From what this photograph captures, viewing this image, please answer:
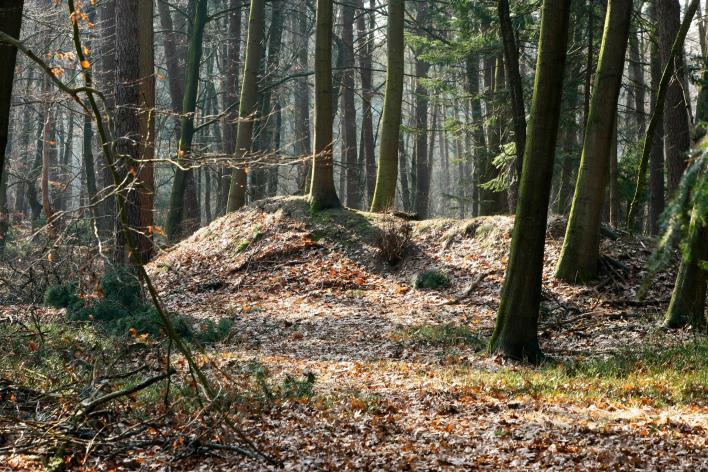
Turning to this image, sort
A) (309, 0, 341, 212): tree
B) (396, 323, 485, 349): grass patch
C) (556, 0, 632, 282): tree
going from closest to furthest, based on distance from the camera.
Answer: (396, 323, 485, 349): grass patch < (556, 0, 632, 282): tree < (309, 0, 341, 212): tree

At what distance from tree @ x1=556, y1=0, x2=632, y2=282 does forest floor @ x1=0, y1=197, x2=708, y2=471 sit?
453mm

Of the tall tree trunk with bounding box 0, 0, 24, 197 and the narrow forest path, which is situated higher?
the tall tree trunk with bounding box 0, 0, 24, 197

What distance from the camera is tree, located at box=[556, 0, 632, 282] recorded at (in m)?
11.6

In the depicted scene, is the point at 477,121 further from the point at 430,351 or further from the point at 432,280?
the point at 430,351

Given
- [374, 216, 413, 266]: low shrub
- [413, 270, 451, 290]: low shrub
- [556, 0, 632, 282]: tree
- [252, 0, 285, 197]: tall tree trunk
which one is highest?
[252, 0, 285, 197]: tall tree trunk

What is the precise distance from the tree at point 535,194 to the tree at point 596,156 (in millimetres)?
3372

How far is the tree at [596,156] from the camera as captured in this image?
11625 mm

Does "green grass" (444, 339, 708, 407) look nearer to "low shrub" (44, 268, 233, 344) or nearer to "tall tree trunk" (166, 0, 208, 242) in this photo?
"low shrub" (44, 268, 233, 344)

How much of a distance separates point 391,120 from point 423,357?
9072 millimetres

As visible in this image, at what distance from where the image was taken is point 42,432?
5.36 m

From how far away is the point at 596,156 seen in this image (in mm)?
12078

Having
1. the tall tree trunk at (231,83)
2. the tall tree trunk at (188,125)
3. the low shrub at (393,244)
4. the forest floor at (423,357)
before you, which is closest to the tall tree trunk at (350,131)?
the tall tree trunk at (231,83)

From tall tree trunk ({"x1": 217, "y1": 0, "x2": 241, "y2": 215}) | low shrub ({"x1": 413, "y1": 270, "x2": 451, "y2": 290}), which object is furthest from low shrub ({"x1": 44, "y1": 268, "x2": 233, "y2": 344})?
tall tree trunk ({"x1": 217, "y1": 0, "x2": 241, "y2": 215})

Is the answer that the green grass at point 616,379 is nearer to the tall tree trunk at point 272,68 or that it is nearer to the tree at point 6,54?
the tree at point 6,54
